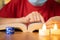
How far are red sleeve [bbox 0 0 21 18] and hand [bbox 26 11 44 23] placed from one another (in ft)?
0.47

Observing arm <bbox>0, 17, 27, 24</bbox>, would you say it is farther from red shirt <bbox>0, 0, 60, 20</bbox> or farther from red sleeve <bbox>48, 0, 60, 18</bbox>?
red sleeve <bbox>48, 0, 60, 18</bbox>

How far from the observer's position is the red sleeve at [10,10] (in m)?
1.48

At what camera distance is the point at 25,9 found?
150 cm

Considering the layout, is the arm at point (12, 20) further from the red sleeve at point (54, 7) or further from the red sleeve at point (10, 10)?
the red sleeve at point (54, 7)

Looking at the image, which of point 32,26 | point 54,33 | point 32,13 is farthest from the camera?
point 32,13

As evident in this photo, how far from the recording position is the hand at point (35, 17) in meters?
1.48

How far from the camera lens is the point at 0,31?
1.39 metres

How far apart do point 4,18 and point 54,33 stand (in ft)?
1.66

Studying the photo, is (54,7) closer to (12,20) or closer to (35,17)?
(35,17)

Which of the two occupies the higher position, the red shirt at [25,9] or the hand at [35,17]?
the red shirt at [25,9]

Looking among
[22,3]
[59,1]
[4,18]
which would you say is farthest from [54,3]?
[4,18]

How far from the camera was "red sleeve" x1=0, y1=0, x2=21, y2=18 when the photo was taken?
1.48 m

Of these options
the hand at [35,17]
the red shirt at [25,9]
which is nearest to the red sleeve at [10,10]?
the red shirt at [25,9]

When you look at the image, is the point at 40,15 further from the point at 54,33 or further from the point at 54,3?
the point at 54,33
